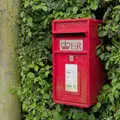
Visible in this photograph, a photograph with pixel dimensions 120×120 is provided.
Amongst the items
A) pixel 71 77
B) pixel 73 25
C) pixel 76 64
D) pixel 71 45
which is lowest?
pixel 71 77

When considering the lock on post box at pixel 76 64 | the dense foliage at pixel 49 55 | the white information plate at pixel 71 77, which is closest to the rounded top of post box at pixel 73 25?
the lock on post box at pixel 76 64

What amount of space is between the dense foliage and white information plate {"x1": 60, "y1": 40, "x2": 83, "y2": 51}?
0.19 metres

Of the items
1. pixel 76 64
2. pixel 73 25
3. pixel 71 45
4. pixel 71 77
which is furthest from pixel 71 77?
pixel 73 25

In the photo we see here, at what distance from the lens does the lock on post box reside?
108 inches

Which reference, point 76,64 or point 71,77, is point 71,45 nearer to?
point 76,64

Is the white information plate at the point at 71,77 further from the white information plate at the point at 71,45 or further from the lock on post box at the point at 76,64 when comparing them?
the white information plate at the point at 71,45

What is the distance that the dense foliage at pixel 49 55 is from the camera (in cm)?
279

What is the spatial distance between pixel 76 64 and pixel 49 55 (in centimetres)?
51

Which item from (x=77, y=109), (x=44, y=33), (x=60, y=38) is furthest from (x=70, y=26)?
(x=77, y=109)

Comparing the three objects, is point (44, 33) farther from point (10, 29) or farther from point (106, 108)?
point (106, 108)

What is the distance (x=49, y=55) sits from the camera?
128 inches

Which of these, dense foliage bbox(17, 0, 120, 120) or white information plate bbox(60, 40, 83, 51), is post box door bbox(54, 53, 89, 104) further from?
dense foliage bbox(17, 0, 120, 120)

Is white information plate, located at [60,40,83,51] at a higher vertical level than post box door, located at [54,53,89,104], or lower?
higher

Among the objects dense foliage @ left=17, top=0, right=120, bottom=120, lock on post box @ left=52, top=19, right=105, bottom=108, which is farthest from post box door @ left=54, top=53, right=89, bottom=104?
dense foliage @ left=17, top=0, right=120, bottom=120
